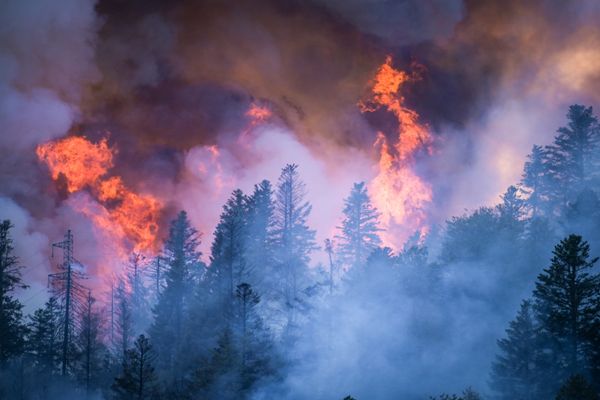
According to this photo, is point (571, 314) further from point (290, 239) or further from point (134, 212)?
point (134, 212)

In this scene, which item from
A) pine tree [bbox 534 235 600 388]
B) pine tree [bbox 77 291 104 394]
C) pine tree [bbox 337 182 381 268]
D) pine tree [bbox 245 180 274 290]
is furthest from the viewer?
pine tree [bbox 337 182 381 268]

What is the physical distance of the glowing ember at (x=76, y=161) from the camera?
110750mm

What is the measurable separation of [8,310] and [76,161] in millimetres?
73139

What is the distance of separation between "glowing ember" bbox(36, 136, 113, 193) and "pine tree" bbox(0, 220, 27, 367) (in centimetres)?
6288

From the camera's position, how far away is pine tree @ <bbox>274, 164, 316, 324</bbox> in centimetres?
5134

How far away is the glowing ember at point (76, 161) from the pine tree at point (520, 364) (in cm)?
10114

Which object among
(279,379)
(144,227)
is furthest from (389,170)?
(279,379)

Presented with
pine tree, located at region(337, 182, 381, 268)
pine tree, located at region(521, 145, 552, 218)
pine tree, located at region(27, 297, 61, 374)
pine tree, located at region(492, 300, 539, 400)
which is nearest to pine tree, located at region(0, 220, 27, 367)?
pine tree, located at region(27, 297, 61, 374)

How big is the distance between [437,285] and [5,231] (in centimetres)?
4324

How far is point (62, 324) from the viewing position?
5134 cm

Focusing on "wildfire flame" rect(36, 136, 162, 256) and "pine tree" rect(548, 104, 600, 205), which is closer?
"pine tree" rect(548, 104, 600, 205)

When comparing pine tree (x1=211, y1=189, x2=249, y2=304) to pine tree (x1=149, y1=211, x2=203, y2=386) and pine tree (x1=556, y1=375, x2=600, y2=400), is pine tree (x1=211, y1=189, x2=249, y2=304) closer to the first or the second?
pine tree (x1=149, y1=211, x2=203, y2=386)

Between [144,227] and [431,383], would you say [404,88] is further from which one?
[431,383]

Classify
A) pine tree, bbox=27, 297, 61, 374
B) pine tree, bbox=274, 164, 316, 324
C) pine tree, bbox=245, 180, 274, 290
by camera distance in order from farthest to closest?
pine tree, bbox=27, 297, 61, 374, pine tree, bbox=274, 164, 316, 324, pine tree, bbox=245, 180, 274, 290
